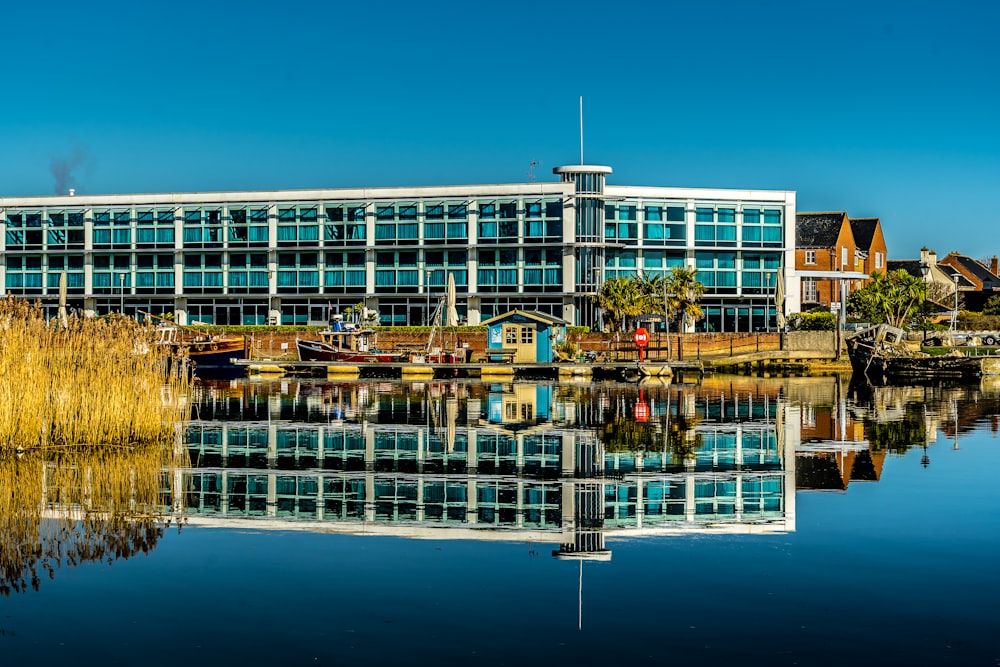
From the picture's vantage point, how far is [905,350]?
7356 cm

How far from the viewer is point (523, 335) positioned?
76188 mm

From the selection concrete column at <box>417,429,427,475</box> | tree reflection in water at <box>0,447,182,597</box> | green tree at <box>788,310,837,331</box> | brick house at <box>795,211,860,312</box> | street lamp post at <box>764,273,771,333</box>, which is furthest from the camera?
brick house at <box>795,211,860,312</box>

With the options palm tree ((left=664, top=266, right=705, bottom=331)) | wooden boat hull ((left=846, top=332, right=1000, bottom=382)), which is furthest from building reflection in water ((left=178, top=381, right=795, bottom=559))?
palm tree ((left=664, top=266, right=705, bottom=331))

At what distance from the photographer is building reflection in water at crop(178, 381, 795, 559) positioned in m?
18.6

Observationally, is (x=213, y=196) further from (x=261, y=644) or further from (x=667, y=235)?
(x=261, y=644)

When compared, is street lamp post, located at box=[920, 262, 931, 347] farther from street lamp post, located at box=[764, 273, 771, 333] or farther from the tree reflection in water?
the tree reflection in water

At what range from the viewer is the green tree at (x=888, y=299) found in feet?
311

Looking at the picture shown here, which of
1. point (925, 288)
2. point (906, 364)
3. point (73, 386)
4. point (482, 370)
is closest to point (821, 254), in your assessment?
point (925, 288)

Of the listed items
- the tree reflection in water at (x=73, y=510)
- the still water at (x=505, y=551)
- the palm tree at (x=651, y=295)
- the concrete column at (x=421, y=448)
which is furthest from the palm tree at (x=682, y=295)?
the tree reflection in water at (x=73, y=510)

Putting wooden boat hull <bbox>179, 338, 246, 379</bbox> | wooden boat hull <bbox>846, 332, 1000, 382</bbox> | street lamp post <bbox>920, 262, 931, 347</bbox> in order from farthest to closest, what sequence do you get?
street lamp post <bbox>920, 262, 931, 347</bbox> → wooden boat hull <bbox>179, 338, 246, 379</bbox> → wooden boat hull <bbox>846, 332, 1000, 382</bbox>

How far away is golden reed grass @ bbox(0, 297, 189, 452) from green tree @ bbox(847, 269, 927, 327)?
73.8 m

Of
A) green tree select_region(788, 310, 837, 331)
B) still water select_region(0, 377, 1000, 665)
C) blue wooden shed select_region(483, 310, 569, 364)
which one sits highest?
green tree select_region(788, 310, 837, 331)

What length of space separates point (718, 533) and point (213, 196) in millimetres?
86602

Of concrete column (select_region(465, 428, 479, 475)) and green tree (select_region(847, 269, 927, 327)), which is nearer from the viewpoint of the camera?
concrete column (select_region(465, 428, 479, 475))
